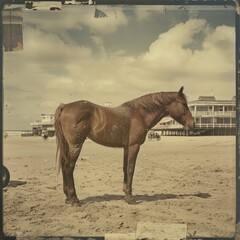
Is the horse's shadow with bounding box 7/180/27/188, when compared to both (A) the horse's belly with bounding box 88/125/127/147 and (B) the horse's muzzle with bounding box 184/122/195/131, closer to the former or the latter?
(A) the horse's belly with bounding box 88/125/127/147

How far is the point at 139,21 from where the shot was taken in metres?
2.38

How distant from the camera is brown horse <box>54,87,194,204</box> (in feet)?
7.96

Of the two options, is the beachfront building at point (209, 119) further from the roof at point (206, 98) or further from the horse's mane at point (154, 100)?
the horse's mane at point (154, 100)

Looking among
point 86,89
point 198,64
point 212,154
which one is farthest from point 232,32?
point 86,89

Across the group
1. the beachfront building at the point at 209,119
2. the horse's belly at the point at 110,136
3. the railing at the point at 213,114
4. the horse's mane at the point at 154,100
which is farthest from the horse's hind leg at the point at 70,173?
the railing at the point at 213,114

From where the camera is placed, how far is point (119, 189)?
7.98ft

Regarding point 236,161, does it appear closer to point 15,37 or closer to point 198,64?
point 198,64

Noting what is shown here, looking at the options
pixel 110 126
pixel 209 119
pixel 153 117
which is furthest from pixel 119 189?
pixel 209 119

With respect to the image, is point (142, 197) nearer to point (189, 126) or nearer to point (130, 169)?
point (130, 169)

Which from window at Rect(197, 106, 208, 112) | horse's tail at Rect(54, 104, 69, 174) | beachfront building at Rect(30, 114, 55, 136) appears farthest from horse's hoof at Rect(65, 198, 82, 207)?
window at Rect(197, 106, 208, 112)

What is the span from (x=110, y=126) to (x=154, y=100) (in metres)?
0.33

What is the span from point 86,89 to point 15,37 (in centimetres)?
55

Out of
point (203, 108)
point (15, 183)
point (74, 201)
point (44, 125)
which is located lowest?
point (74, 201)

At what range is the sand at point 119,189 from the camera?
2.39 meters
